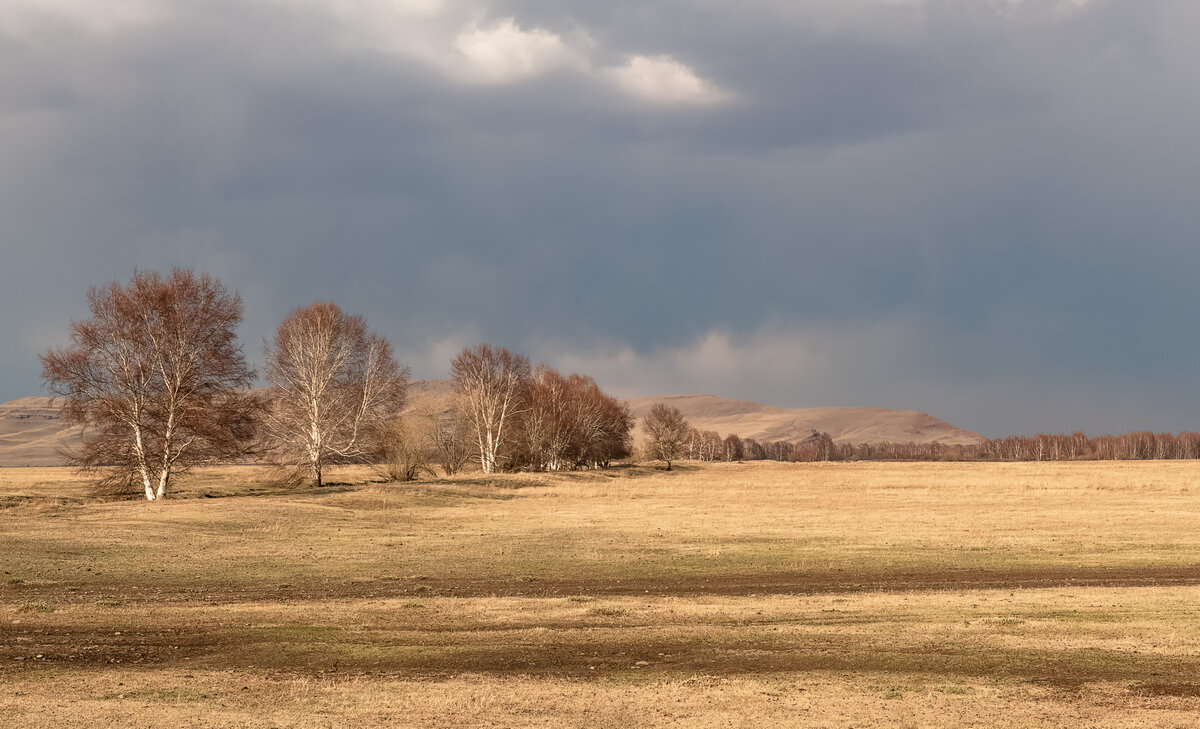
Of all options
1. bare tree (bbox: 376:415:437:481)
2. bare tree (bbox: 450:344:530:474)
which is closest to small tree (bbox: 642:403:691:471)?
bare tree (bbox: 450:344:530:474)

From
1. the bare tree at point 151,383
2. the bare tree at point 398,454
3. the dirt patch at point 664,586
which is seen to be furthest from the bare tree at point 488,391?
the dirt patch at point 664,586

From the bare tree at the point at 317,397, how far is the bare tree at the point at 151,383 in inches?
489

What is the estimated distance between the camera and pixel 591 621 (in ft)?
64.2

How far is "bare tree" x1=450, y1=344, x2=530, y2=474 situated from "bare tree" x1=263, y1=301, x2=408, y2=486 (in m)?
26.4

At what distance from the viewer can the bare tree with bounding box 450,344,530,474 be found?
97.6 metres

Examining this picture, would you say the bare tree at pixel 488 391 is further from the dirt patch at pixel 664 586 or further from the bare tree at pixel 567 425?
the dirt patch at pixel 664 586

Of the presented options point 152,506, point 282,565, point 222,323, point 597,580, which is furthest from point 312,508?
point 597,580

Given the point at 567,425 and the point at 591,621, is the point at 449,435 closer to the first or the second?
the point at 567,425

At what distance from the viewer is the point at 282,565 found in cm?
2967

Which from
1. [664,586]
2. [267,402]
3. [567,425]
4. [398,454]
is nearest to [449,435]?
[567,425]

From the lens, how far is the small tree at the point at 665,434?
478 ft

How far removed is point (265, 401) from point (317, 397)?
716cm

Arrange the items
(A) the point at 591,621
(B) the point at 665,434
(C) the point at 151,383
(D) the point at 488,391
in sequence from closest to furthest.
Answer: (A) the point at 591,621 → (C) the point at 151,383 → (D) the point at 488,391 → (B) the point at 665,434

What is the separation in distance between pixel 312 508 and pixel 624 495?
91.7ft
